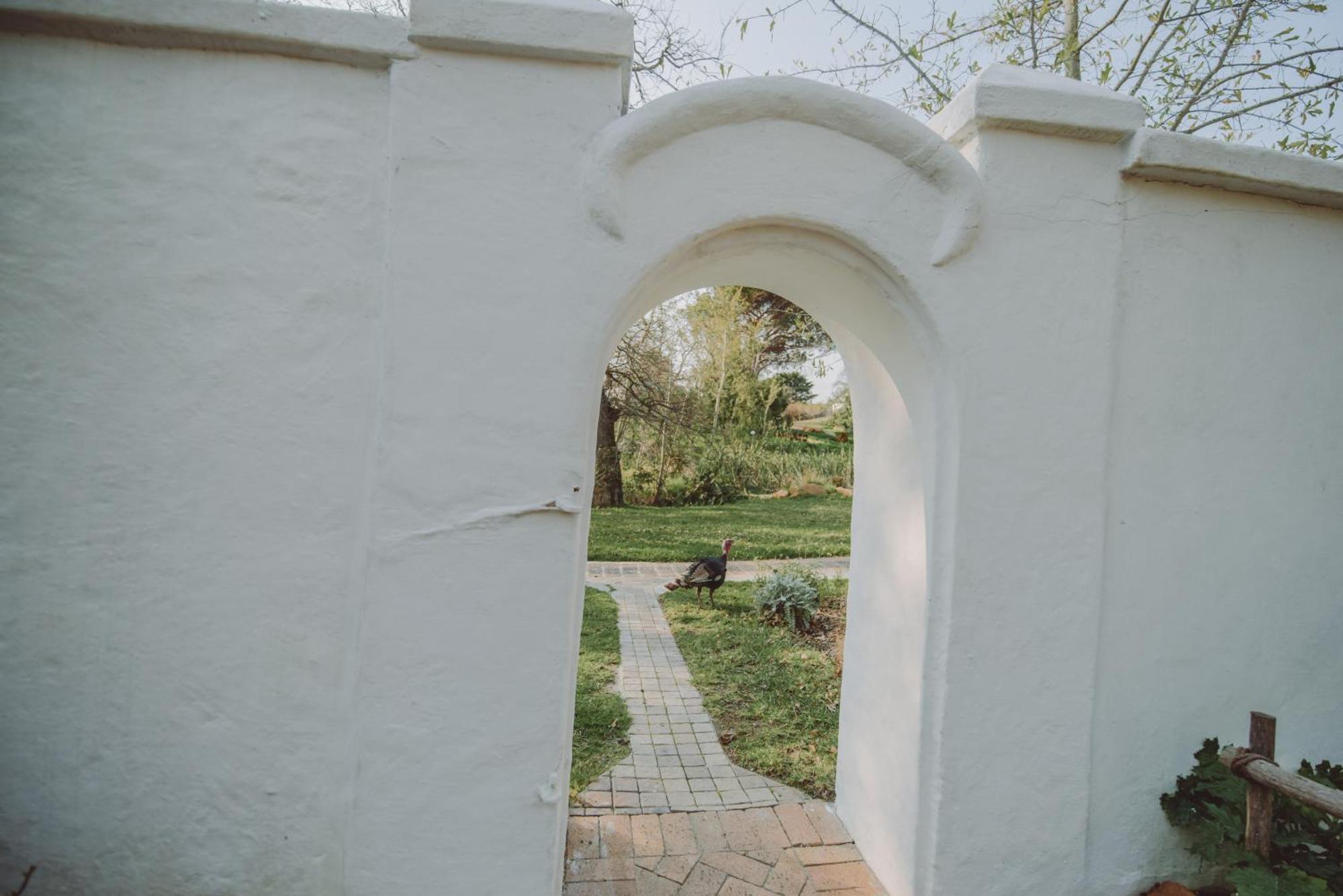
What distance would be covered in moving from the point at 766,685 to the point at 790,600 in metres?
1.91

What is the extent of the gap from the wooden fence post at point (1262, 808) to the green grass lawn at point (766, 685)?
2010 mm

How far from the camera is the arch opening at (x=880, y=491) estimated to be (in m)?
2.85

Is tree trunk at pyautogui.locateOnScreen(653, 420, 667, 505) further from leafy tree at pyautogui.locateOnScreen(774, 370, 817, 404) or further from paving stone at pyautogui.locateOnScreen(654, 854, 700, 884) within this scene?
paving stone at pyautogui.locateOnScreen(654, 854, 700, 884)

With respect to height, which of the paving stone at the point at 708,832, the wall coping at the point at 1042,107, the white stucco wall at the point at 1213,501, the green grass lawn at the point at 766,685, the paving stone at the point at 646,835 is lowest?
the paving stone at the point at 646,835

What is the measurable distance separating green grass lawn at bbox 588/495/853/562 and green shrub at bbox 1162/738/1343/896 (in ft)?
27.4

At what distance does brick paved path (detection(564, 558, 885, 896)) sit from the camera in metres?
3.18

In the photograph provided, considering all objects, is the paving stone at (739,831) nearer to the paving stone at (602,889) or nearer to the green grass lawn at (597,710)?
the paving stone at (602,889)

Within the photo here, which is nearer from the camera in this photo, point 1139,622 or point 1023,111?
point 1023,111

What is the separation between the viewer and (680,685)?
19.3ft

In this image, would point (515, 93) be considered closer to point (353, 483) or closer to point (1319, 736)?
point (353, 483)

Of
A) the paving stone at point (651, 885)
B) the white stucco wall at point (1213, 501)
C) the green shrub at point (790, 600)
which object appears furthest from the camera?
the green shrub at point (790, 600)

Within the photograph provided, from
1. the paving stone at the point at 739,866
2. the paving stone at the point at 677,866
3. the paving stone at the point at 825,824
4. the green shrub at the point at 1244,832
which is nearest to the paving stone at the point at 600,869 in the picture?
the paving stone at the point at 677,866

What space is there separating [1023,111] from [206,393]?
354cm

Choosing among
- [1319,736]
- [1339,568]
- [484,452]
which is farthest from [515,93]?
[1319,736]
